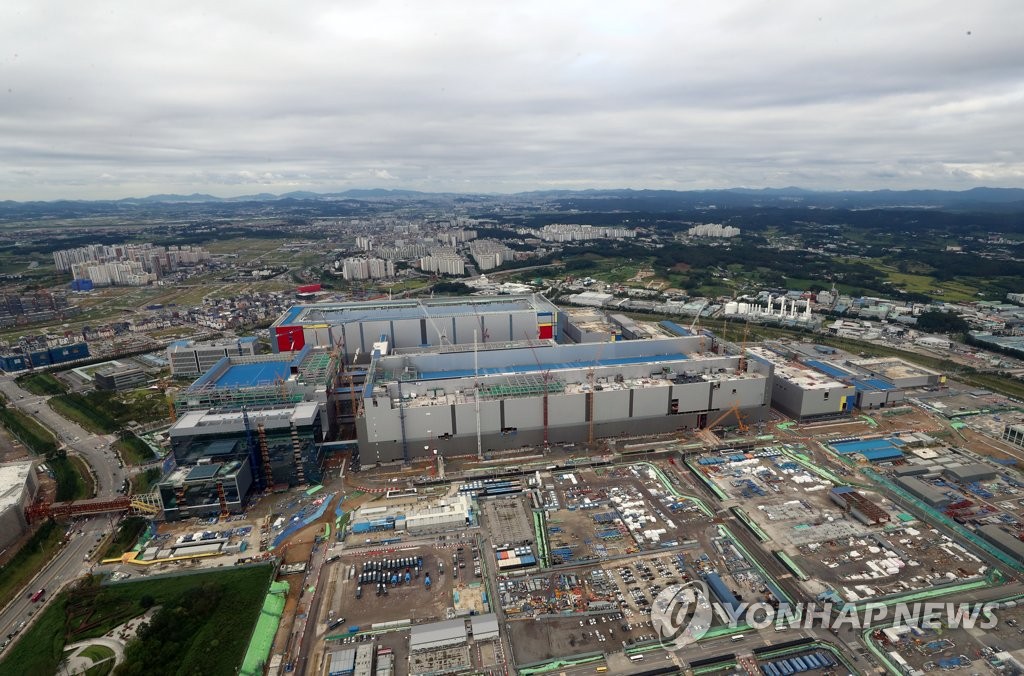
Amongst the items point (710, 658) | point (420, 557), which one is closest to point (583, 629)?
point (710, 658)

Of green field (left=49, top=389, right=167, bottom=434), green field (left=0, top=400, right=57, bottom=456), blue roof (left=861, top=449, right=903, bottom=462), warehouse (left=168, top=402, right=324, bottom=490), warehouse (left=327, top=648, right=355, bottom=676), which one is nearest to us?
warehouse (left=327, top=648, right=355, bottom=676)

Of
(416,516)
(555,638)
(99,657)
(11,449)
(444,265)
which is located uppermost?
(444,265)

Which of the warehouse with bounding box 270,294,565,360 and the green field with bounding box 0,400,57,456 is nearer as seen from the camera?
the green field with bounding box 0,400,57,456

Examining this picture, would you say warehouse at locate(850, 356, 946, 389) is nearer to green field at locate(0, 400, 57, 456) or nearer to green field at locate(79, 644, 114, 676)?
green field at locate(79, 644, 114, 676)

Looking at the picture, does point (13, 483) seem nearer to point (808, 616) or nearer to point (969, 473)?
point (808, 616)

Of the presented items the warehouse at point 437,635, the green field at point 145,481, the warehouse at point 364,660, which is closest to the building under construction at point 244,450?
the green field at point 145,481

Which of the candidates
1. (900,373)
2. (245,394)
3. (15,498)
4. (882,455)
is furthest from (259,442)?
(900,373)

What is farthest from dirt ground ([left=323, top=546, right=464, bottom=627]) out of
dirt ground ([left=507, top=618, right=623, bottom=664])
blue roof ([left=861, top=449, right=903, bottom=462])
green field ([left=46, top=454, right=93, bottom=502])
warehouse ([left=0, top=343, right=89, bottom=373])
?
warehouse ([left=0, top=343, right=89, bottom=373])
